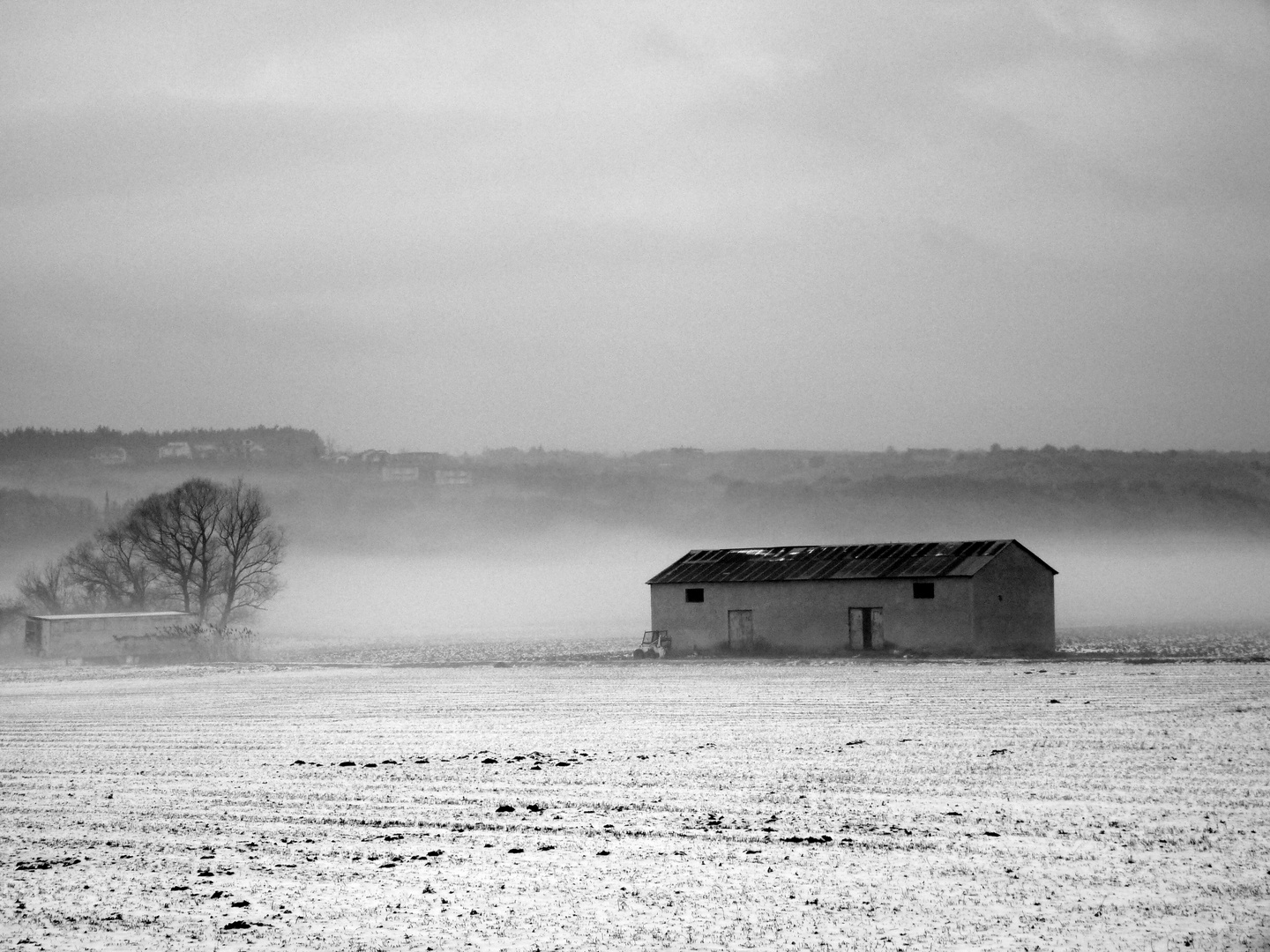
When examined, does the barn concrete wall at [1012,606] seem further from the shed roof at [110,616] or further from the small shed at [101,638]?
the shed roof at [110,616]

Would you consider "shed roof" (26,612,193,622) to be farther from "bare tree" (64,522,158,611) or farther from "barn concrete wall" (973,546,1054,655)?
"barn concrete wall" (973,546,1054,655)

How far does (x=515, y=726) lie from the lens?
29.8 metres

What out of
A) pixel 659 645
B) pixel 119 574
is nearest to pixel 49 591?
pixel 119 574

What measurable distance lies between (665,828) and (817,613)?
1493 inches

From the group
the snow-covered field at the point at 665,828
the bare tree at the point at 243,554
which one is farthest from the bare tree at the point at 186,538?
the snow-covered field at the point at 665,828

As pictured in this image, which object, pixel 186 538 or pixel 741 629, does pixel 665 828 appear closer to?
pixel 741 629

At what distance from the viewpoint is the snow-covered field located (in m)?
12.3

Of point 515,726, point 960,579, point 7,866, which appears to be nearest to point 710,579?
point 960,579

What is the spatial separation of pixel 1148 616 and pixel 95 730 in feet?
354

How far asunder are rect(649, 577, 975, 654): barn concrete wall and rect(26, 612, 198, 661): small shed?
108 ft

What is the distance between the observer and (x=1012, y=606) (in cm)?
5206

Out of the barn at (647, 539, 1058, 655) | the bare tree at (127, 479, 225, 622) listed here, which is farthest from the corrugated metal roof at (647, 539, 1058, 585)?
the bare tree at (127, 479, 225, 622)

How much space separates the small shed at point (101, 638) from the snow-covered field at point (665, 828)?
4542 cm

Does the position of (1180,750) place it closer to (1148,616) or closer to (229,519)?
(229,519)
